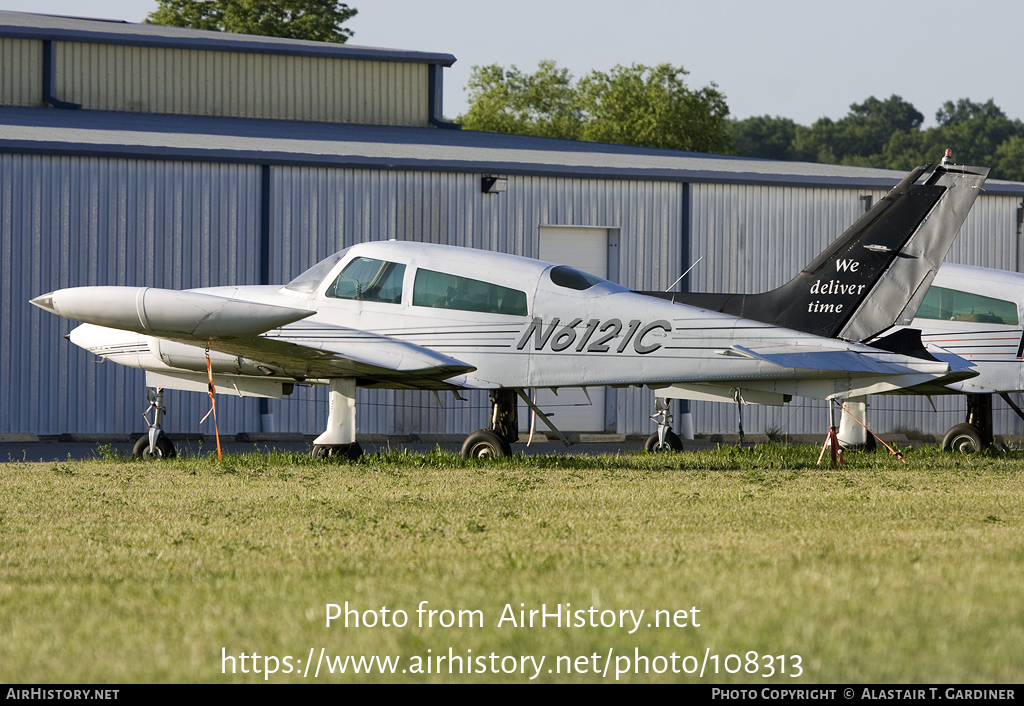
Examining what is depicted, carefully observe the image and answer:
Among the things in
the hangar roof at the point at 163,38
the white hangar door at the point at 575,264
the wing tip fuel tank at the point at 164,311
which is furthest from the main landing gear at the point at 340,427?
the hangar roof at the point at 163,38

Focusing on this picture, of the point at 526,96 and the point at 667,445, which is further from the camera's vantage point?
the point at 526,96

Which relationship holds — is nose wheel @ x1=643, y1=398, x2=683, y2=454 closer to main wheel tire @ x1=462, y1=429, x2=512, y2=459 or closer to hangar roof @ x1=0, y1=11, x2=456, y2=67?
main wheel tire @ x1=462, y1=429, x2=512, y2=459

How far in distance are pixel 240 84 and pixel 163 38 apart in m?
2.10

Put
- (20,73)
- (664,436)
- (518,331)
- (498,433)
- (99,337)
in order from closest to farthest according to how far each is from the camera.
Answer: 1. (518,331)
2. (498,433)
3. (99,337)
4. (664,436)
5. (20,73)

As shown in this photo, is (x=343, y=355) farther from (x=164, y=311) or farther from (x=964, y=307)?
(x=964, y=307)

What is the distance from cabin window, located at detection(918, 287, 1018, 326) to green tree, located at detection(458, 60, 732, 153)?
5099cm

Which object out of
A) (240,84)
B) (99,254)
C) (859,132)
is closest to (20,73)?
(240,84)

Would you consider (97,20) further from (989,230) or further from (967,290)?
(967,290)

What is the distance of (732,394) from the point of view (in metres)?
12.4

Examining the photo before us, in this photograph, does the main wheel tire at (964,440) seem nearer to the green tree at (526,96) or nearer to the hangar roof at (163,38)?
the hangar roof at (163,38)

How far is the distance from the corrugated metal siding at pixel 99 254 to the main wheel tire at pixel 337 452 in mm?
6781

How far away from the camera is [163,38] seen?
1117 inches

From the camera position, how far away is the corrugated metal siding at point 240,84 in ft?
91.6

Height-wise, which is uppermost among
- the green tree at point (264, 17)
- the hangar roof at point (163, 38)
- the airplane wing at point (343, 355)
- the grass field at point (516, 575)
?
the green tree at point (264, 17)
